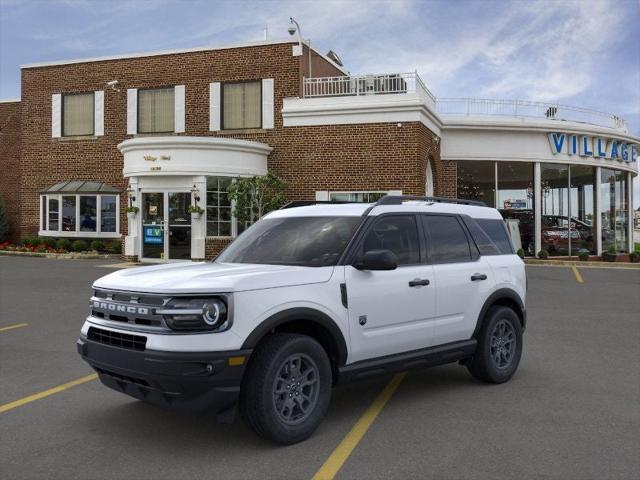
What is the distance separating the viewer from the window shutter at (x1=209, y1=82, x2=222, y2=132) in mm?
22719

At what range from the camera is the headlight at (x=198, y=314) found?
164 inches

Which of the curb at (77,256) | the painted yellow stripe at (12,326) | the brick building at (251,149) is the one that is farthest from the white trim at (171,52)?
the painted yellow stripe at (12,326)

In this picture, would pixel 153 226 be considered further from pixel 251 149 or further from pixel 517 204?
pixel 517 204

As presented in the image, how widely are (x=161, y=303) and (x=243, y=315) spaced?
1.91 ft

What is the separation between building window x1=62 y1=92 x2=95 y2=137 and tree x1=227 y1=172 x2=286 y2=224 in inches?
333

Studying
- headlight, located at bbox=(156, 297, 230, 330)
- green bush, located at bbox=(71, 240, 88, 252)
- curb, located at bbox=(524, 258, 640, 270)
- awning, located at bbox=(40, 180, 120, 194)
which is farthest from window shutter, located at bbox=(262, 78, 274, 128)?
headlight, located at bbox=(156, 297, 230, 330)

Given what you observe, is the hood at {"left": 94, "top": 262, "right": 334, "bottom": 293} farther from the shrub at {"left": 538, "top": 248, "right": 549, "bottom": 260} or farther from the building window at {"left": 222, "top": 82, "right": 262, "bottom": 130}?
the shrub at {"left": 538, "top": 248, "right": 549, "bottom": 260}

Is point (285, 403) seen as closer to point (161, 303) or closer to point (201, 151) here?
point (161, 303)

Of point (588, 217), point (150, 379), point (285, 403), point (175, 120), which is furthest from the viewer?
Result: point (588, 217)

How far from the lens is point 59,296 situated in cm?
1270

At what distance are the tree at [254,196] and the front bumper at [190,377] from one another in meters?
15.2

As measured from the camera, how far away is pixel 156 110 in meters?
23.7

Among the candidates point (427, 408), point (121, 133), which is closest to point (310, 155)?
point (121, 133)

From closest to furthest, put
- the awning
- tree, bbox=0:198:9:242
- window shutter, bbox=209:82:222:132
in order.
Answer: window shutter, bbox=209:82:222:132
the awning
tree, bbox=0:198:9:242
